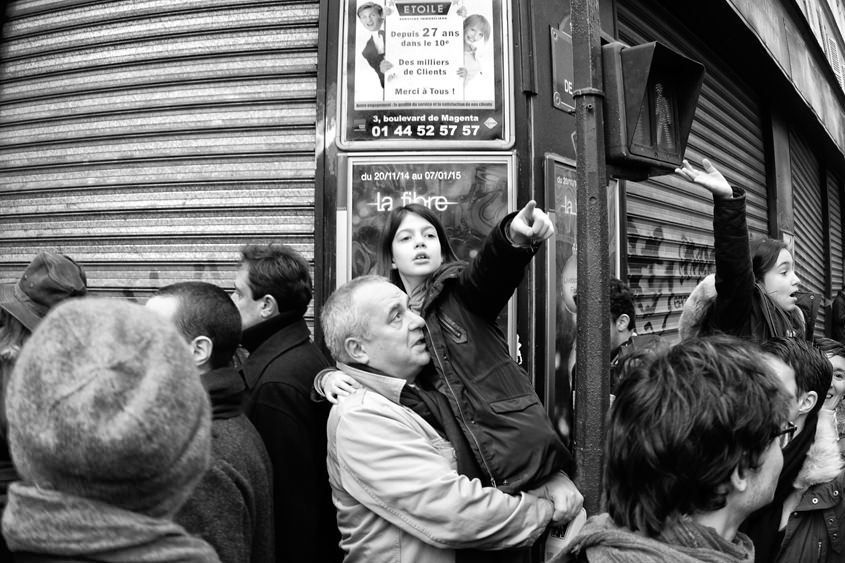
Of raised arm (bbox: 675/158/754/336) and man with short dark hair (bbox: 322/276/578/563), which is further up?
raised arm (bbox: 675/158/754/336)

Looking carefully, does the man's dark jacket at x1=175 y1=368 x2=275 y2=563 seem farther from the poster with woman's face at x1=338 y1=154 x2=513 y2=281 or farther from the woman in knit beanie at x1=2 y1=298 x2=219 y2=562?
the poster with woman's face at x1=338 y1=154 x2=513 y2=281

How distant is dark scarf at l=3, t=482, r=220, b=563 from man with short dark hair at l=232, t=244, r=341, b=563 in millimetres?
1480

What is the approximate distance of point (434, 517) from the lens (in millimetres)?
2150

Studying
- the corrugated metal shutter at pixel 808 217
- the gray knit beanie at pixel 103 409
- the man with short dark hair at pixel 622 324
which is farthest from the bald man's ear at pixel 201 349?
the corrugated metal shutter at pixel 808 217

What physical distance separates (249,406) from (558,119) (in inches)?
110

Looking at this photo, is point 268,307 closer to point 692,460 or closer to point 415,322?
point 415,322

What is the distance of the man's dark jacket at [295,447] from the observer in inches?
102

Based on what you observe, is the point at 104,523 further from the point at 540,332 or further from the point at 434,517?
the point at 540,332

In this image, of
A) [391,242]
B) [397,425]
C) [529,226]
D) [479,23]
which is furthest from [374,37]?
[397,425]

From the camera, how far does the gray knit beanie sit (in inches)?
42.4

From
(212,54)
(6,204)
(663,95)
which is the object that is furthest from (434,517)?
(6,204)

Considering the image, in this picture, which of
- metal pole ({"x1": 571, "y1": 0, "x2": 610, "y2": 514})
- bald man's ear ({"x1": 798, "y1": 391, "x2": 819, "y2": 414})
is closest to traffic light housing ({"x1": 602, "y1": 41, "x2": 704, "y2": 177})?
metal pole ({"x1": 571, "y1": 0, "x2": 610, "y2": 514})

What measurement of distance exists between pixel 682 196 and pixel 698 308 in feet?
12.0

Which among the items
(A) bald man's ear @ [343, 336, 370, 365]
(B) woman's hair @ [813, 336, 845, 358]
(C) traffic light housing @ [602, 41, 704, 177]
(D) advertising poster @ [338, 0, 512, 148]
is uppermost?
(D) advertising poster @ [338, 0, 512, 148]
